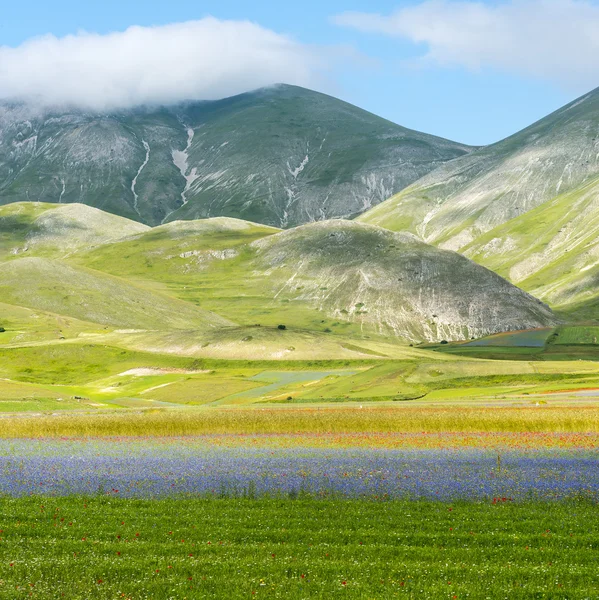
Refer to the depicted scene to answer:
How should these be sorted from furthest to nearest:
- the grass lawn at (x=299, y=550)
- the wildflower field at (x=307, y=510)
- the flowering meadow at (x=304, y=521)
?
the wildflower field at (x=307, y=510)
the flowering meadow at (x=304, y=521)
the grass lawn at (x=299, y=550)

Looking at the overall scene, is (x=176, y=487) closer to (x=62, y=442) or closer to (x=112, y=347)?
(x=62, y=442)

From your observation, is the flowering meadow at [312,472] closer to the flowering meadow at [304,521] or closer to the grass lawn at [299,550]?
the flowering meadow at [304,521]

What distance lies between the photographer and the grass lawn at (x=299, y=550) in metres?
16.2

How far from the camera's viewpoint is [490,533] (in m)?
20.1

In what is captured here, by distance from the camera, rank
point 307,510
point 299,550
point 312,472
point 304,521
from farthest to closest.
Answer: point 312,472 → point 307,510 → point 304,521 → point 299,550

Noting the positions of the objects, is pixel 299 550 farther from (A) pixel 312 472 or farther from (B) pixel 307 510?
(A) pixel 312 472

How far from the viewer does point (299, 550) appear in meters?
18.8

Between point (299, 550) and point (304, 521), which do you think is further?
point (304, 521)

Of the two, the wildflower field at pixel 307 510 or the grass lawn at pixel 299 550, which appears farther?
the wildflower field at pixel 307 510

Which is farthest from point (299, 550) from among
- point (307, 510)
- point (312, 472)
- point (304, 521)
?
point (312, 472)

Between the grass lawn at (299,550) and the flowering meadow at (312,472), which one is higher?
the grass lawn at (299,550)

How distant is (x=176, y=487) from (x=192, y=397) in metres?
83.1

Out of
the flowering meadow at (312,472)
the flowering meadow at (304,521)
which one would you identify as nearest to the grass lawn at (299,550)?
the flowering meadow at (304,521)

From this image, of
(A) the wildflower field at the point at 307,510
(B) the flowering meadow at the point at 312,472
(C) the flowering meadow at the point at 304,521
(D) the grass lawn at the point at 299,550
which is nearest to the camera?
(D) the grass lawn at the point at 299,550
